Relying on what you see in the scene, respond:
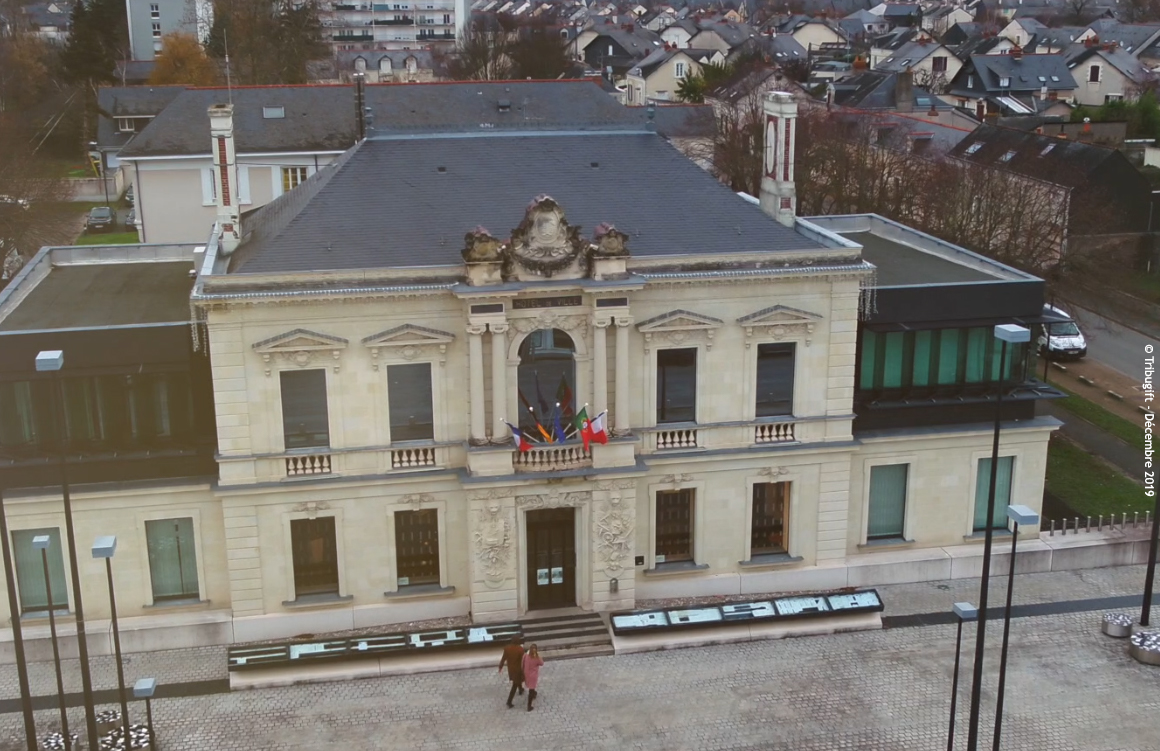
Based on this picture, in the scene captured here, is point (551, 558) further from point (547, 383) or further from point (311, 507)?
point (311, 507)

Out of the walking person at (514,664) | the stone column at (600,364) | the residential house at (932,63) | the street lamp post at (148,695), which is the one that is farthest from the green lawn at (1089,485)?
the residential house at (932,63)

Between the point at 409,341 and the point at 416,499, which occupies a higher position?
the point at 409,341

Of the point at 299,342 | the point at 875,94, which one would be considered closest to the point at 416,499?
the point at 299,342

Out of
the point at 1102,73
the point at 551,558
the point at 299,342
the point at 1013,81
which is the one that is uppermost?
the point at 1102,73

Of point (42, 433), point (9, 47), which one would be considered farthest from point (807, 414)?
point (9, 47)

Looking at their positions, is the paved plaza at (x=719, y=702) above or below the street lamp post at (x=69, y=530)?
below

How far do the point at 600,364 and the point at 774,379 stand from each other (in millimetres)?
5152

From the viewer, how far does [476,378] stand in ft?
102

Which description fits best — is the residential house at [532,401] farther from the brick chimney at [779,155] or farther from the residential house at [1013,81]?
the residential house at [1013,81]

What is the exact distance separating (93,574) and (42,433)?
3831mm

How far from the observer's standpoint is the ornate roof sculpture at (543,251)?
30266 millimetres

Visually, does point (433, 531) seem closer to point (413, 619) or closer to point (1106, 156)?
point (413, 619)

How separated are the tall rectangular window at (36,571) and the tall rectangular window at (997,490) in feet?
82.5

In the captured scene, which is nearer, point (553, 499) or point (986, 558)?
point (986, 558)
